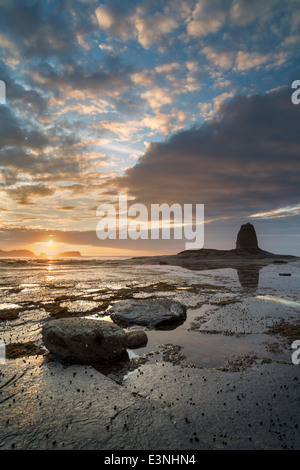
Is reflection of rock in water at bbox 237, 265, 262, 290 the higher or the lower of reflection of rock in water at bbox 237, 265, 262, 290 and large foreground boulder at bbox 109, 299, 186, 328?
the lower

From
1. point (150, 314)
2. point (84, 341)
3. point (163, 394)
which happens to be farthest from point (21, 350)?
point (150, 314)

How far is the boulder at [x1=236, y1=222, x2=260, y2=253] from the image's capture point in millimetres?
147188

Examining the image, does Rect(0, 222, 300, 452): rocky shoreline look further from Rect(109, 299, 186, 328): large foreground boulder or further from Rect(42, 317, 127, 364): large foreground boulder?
Rect(109, 299, 186, 328): large foreground boulder

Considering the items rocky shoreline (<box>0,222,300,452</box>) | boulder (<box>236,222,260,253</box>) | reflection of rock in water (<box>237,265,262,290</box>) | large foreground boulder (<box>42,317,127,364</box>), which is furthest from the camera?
boulder (<box>236,222,260,253</box>)

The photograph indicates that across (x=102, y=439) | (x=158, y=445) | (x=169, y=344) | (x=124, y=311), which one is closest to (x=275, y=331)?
(x=169, y=344)

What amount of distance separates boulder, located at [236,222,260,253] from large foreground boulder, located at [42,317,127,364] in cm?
14892

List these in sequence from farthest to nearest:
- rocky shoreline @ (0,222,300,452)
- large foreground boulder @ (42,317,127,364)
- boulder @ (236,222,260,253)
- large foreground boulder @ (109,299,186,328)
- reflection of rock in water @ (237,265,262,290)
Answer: boulder @ (236,222,260,253), reflection of rock in water @ (237,265,262,290), large foreground boulder @ (109,299,186,328), large foreground boulder @ (42,317,127,364), rocky shoreline @ (0,222,300,452)

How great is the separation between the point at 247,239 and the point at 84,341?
15513cm

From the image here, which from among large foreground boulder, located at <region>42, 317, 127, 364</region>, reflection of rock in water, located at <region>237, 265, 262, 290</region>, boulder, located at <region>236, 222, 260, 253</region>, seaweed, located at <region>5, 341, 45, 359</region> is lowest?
reflection of rock in water, located at <region>237, 265, 262, 290</region>

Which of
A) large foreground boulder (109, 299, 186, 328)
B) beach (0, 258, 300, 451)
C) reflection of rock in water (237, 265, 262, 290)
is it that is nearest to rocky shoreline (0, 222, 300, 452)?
beach (0, 258, 300, 451)

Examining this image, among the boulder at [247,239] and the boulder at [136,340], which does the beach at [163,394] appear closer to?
the boulder at [136,340]

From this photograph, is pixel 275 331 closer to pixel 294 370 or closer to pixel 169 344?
pixel 294 370

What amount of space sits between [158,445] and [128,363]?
14.6 ft
